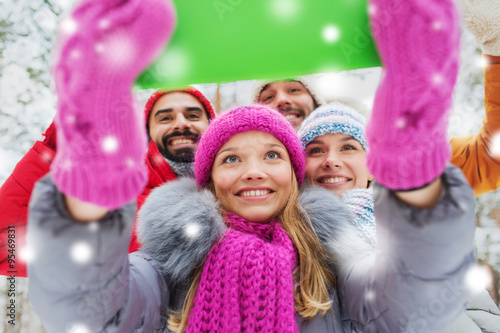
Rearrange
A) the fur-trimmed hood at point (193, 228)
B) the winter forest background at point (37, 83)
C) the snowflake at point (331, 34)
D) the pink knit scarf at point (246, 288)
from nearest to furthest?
1. the snowflake at point (331, 34)
2. the pink knit scarf at point (246, 288)
3. the fur-trimmed hood at point (193, 228)
4. the winter forest background at point (37, 83)

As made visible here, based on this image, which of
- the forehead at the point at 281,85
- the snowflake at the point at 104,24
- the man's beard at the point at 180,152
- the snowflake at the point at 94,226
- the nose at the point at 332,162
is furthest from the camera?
the forehead at the point at 281,85

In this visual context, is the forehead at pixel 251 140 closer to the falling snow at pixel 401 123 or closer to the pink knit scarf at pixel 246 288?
the pink knit scarf at pixel 246 288

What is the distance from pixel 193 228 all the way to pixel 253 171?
0.32m

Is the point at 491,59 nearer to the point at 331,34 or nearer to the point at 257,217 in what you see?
the point at 331,34

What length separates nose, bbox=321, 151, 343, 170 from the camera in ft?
5.81

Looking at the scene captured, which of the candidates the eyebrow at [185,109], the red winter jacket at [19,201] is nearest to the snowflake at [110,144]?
the red winter jacket at [19,201]

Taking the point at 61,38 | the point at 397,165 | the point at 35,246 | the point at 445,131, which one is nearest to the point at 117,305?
the point at 35,246

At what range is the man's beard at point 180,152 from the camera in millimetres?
2217

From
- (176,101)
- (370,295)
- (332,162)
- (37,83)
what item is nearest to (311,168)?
(332,162)

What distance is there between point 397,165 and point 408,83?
15 centimetres

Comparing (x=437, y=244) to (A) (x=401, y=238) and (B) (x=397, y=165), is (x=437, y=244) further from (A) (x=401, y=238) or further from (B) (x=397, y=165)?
(B) (x=397, y=165)

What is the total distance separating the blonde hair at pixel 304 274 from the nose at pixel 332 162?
413mm

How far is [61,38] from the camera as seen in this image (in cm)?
61

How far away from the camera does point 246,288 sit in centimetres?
116
